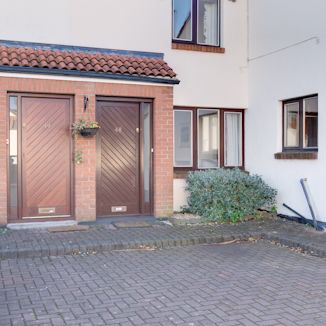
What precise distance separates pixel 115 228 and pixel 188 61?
4.32 m

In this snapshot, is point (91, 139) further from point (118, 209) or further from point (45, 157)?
point (118, 209)

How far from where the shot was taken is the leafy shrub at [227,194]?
31.0ft

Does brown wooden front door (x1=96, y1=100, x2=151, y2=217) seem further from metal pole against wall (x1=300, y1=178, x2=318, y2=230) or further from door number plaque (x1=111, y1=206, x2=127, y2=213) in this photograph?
metal pole against wall (x1=300, y1=178, x2=318, y2=230)

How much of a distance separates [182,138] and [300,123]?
8.65ft

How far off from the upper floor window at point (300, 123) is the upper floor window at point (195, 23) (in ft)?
8.24

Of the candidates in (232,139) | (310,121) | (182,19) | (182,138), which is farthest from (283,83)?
(182,19)

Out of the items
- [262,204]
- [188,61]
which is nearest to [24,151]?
[188,61]

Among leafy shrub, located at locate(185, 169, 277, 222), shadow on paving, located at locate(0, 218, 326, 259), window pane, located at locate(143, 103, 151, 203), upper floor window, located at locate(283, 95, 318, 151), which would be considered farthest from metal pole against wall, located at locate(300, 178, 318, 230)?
window pane, located at locate(143, 103, 151, 203)

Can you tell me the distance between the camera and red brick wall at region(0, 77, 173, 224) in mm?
8398

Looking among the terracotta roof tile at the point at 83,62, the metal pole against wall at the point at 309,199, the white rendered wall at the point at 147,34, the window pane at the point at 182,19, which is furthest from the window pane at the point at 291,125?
the window pane at the point at 182,19

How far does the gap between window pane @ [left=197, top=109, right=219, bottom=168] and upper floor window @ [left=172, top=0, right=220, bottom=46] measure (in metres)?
1.72

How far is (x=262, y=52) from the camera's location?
10.6 m

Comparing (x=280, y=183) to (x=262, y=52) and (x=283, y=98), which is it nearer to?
(x=283, y=98)

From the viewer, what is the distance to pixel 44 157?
28.8ft
